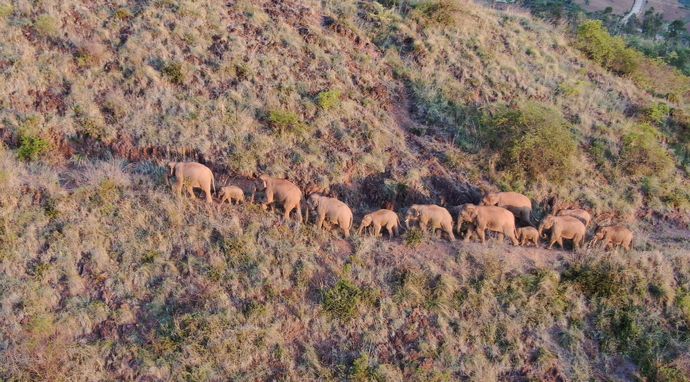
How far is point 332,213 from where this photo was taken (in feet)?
46.4

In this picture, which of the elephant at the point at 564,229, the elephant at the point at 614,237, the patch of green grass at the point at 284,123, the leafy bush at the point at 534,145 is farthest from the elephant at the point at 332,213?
the elephant at the point at 614,237

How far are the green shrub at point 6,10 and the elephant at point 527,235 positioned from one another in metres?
18.1

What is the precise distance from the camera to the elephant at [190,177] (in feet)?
46.6

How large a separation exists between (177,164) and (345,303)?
19.4 ft

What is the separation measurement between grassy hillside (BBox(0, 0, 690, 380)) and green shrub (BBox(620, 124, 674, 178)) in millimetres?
84

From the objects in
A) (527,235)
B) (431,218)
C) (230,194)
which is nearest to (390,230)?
(431,218)

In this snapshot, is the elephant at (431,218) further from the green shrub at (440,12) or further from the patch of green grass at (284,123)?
the green shrub at (440,12)

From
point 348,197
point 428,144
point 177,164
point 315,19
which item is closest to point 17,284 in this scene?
point 177,164

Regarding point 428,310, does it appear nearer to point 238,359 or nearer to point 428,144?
point 238,359

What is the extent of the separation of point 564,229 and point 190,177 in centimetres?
1031

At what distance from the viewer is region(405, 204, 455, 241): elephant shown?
1452 cm

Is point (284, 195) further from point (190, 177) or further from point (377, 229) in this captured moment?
point (377, 229)

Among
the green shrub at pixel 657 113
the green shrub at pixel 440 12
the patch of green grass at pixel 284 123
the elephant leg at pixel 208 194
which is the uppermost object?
the green shrub at pixel 440 12

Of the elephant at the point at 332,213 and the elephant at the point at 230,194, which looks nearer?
the elephant at the point at 332,213
